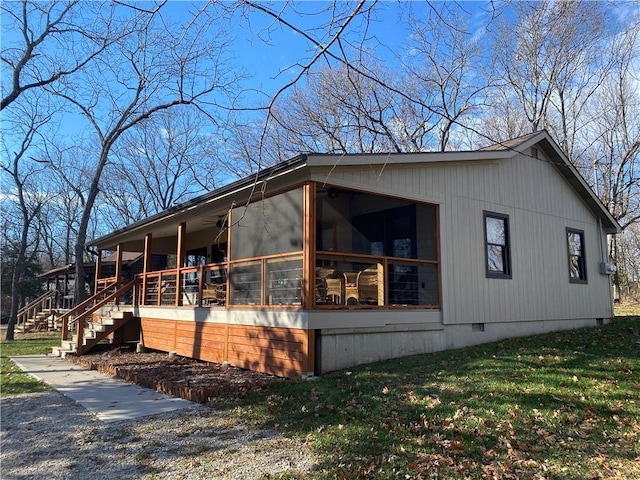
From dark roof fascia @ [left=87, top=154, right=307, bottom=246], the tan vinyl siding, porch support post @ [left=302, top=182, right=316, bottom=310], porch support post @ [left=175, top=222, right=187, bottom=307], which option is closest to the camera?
dark roof fascia @ [left=87, top=154, right=307, bottom=246]

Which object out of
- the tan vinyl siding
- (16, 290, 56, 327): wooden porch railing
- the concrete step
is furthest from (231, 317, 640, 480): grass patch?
(16, 290, 56, 327): wooden porch railing

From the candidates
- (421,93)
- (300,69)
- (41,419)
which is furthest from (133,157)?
(300,69)

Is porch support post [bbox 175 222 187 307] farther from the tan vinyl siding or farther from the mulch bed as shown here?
the tan vinyl siding

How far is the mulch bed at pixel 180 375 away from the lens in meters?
6.65

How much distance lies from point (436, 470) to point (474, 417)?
50.0 inches

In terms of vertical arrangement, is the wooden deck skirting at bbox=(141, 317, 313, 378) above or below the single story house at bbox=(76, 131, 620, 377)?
below

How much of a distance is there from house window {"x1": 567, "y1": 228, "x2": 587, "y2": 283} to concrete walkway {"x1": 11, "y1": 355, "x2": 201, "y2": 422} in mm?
10928

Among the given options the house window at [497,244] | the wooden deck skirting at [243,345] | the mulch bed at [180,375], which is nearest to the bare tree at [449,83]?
the house window at [497,244]

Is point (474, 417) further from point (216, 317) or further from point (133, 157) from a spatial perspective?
point (133, 157)

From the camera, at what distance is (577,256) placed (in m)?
13.1

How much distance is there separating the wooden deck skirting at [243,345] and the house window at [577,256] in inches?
354

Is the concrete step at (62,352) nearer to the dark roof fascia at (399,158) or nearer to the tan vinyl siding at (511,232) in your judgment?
the tan vinyl siding at (511,232)

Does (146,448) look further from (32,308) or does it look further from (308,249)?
(32,308)

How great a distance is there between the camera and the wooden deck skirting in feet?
24.3
